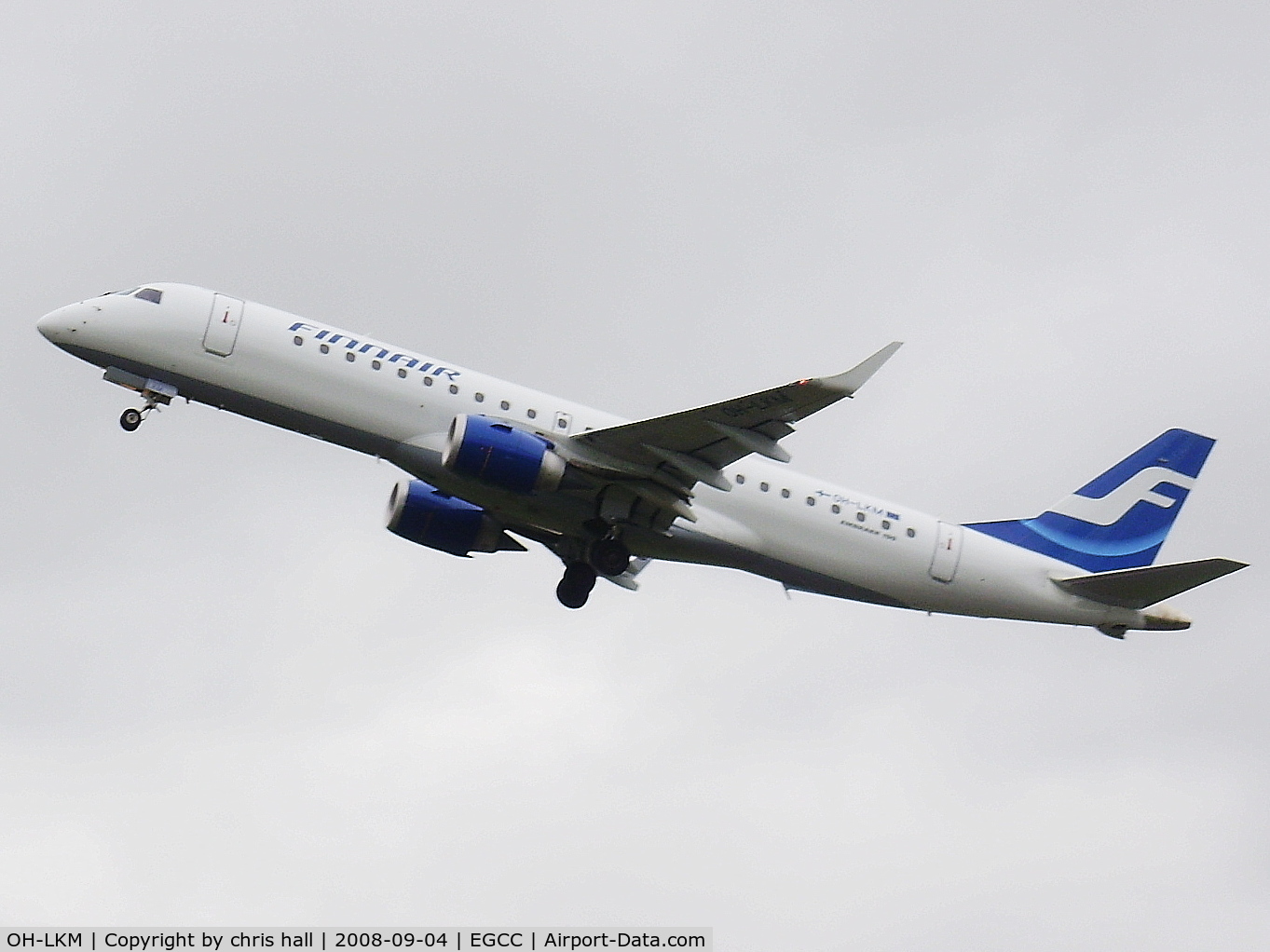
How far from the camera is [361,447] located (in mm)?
31609

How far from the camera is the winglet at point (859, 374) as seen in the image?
26.0 metres

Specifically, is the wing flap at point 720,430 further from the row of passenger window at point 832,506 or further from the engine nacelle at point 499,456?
the row of passenger window at point 832,506

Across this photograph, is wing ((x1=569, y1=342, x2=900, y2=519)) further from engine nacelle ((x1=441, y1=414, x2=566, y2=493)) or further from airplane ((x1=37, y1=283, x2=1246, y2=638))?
engine nacelle ((x1=441, y1=414, x2=566, y2=493))

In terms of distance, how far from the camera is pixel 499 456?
1187 inches

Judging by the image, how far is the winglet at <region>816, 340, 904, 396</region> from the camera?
25969 mm

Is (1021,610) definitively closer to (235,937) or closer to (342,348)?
(342,348)

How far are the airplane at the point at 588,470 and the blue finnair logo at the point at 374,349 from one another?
0.05 metres

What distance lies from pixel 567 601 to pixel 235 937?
12.2 metres

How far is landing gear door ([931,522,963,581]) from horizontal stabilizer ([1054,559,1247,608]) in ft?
7.96

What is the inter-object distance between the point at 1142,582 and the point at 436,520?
1567 centimetres

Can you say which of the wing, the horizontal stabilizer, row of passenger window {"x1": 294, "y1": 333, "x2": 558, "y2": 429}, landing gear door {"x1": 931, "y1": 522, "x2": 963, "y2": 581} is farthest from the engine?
the horizontal stabilizer

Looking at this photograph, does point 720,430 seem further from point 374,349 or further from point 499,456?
point 374,349

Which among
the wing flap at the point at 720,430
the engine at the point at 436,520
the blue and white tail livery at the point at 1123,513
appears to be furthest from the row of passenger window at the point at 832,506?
the engine at the point at 436,520

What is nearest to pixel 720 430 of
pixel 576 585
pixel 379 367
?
pixel 576 585
